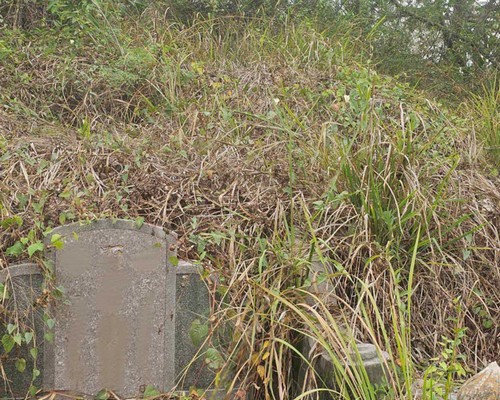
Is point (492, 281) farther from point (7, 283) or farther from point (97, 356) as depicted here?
point (7, 283)

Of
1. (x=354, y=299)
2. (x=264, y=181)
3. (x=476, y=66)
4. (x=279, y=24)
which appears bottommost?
(x=354, y=299)

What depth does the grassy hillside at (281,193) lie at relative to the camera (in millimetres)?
3146

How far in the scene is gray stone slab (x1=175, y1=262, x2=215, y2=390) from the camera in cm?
323

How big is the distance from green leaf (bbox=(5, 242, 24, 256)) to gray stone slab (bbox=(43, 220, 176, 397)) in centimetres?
12

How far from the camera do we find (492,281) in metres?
3.90

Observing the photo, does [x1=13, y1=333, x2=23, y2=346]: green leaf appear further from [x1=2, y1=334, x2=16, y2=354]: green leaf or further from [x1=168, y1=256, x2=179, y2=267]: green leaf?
[x1=168, y1=256, x2=179, y2=267]: green leaf

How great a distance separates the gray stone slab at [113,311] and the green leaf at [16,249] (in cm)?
12

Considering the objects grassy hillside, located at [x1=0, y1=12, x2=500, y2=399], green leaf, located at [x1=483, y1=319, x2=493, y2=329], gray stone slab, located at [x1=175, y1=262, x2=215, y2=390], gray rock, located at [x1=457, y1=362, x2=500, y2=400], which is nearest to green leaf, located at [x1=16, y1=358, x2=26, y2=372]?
grassy hillside, located at [x1=0, y1=12, x2=500, y2=399]

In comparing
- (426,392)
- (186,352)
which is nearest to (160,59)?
(186,352)

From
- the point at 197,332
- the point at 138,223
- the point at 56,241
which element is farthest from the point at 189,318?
the point at 56,241

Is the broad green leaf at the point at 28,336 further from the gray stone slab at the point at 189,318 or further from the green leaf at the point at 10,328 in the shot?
the gray stone slab at the point at 189,318

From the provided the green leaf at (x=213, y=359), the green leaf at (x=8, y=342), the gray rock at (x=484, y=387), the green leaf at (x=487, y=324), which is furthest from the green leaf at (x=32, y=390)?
the green leaf at (x=487, y=324)

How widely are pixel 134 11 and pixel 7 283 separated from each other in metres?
3.88

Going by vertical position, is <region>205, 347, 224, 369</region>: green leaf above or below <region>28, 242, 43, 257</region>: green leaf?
below
